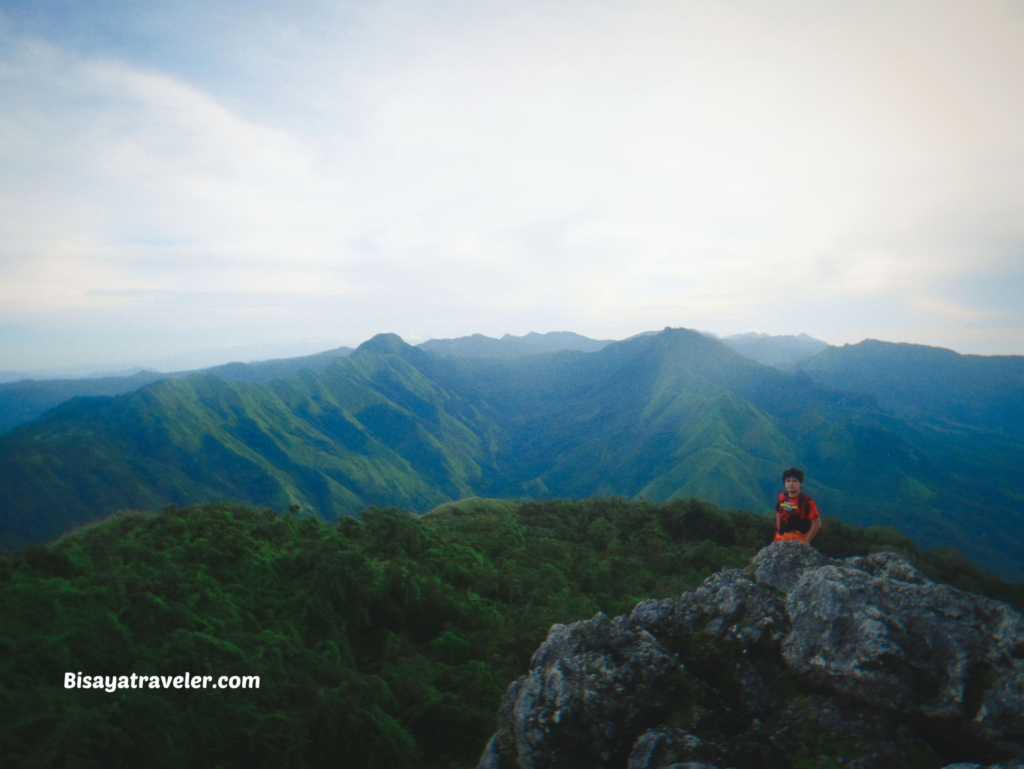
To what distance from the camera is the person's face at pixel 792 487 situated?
10.5 m

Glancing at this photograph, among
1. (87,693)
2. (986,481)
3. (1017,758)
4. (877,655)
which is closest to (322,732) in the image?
(87,693)

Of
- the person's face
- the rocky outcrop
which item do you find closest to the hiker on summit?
the person's face

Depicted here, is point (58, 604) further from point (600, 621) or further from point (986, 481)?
point (986, 481)

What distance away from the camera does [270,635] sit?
1099 centimetres

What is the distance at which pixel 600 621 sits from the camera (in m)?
8.34

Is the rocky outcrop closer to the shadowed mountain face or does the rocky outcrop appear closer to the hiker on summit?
the hiker on summit

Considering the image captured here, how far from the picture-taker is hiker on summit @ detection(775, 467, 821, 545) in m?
10.5

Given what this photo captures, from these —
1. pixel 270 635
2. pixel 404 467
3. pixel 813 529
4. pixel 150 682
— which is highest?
pixel 813 529

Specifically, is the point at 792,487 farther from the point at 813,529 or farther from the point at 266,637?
the point at 266,637

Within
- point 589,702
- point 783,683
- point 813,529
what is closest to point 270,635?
point 589,702

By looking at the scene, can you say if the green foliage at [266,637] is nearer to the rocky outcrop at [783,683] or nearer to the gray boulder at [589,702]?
the gray boulder at [589,702]

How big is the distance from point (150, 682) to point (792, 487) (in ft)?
45.4

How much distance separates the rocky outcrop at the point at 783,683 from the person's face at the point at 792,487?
7.41ft

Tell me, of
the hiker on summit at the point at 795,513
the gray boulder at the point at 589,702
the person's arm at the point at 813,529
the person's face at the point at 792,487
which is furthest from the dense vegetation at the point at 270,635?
the person's face at the point at 792,487
